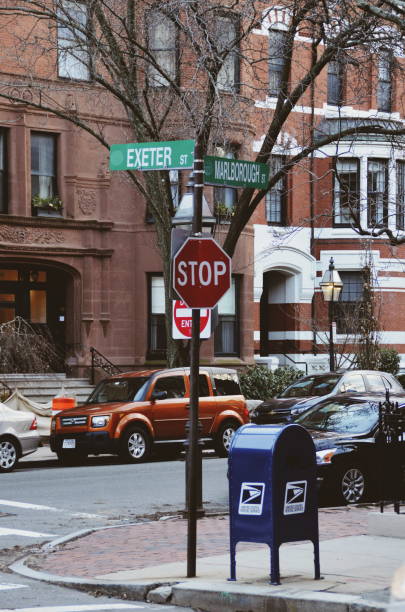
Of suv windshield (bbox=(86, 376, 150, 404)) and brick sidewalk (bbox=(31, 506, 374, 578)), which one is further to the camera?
suv windshield (bbox=(86, 376, 150, 404))

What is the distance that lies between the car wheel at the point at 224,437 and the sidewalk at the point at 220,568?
32.9 ft

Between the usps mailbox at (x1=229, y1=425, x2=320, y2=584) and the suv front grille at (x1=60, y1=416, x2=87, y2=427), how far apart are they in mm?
13001

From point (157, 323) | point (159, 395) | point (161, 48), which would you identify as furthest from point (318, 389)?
point (161, 48)

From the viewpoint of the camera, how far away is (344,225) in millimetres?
38625

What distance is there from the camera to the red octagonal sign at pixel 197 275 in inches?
393

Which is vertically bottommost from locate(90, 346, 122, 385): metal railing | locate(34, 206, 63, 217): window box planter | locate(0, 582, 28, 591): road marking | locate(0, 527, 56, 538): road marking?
locate(0, 527, 56, 538): road marking

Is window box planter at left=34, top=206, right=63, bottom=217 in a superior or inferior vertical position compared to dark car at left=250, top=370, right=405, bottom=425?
superior

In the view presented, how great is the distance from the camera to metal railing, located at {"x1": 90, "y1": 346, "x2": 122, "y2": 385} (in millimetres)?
31406

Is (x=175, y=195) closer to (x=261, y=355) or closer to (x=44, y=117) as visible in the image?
(x=44, y=117)

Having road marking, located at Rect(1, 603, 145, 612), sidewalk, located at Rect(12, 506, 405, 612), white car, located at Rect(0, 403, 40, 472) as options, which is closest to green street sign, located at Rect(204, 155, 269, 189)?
sidewalk, located at Rect(12, 506, 405, 612)

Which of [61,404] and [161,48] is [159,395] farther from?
[161,48]

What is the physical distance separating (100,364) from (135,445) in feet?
30.7

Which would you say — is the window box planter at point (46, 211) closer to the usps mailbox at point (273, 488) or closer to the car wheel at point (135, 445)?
the car wheel at point (135, 445)

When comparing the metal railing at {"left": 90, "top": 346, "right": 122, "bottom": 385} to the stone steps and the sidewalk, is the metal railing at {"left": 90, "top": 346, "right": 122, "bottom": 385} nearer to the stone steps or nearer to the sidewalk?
the stone steps
